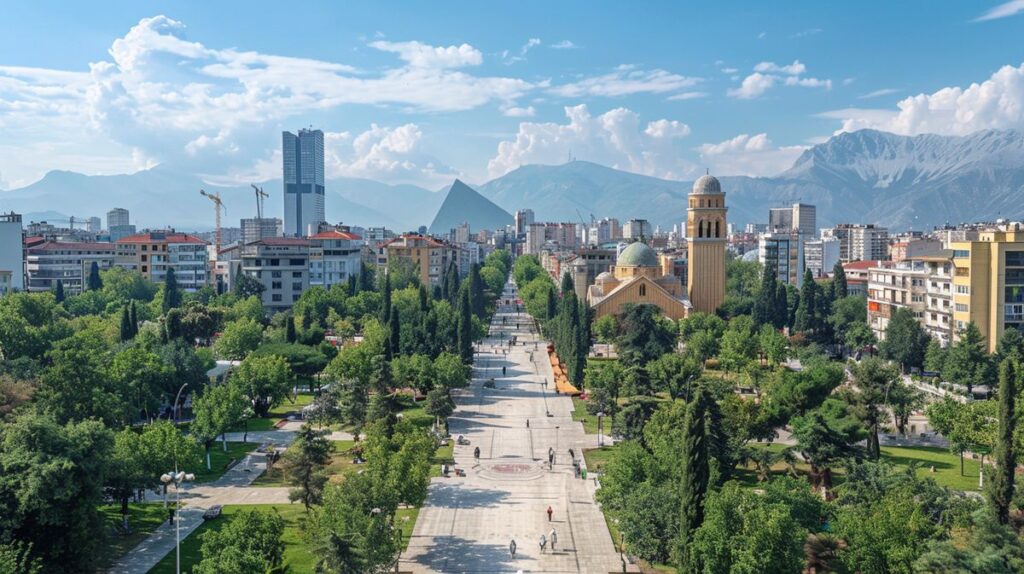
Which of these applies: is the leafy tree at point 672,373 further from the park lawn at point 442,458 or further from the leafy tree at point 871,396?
the park lawn at point 442,458

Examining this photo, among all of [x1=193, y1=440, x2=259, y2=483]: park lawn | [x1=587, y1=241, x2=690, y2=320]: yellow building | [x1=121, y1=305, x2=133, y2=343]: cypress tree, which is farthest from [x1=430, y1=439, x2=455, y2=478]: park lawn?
[x1=587, y1=241, x2=690, y2=320]: yellow building

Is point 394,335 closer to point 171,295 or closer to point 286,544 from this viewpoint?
point 171,295

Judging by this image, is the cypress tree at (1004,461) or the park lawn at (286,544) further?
the cypress tree at (1004,461)

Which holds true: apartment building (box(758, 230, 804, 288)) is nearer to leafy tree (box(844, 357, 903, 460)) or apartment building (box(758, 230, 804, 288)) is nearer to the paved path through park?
the paved path through park

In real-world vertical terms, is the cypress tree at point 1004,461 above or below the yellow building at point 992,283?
below

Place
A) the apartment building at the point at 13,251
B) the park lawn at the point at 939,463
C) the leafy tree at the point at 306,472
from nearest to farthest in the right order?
the leafy tree at the point at 306,472 → the park lawn at the point at 939,463 → the apartment building at the point at 13,251

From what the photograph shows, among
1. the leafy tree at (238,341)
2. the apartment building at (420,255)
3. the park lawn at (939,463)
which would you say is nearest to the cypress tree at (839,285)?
the park lawn at (939,463)
